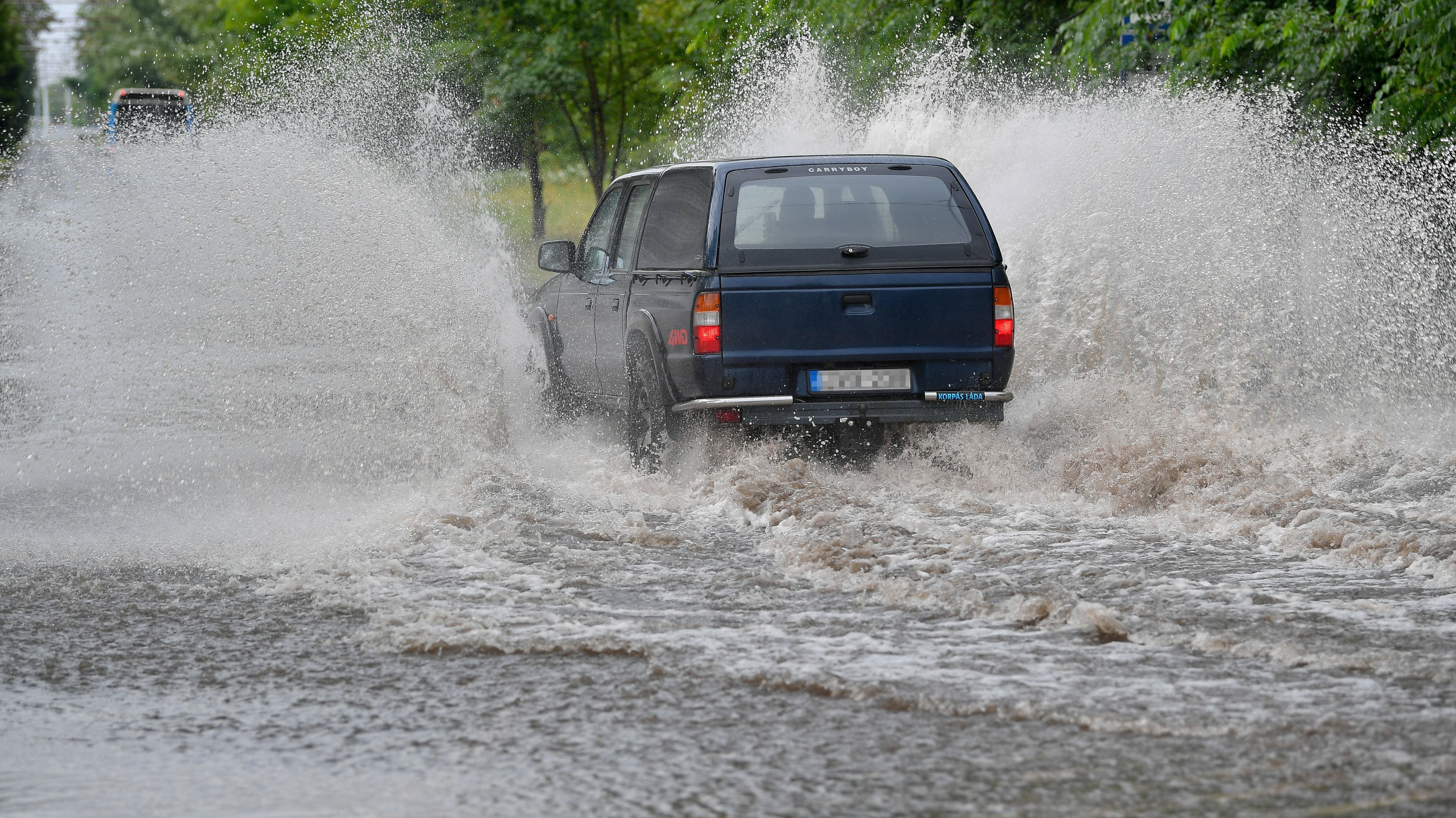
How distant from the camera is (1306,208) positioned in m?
13.8

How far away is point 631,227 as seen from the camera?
994 cm

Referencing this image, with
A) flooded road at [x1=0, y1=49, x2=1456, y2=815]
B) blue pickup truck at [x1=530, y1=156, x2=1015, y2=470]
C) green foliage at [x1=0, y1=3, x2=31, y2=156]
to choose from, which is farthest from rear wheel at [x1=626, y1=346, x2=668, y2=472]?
green foliage at [x1=0, y1=3, x2=31, y2=156]

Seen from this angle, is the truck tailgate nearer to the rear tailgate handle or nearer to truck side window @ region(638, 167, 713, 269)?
the rear tailgate handle

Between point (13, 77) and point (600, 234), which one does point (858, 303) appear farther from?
point (13, 77)

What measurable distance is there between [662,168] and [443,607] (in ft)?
14.6

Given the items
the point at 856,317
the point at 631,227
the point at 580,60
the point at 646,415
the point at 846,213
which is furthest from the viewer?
the point at 580,60

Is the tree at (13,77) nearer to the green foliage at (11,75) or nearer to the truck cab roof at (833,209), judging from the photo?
the green foliage at (11,75)

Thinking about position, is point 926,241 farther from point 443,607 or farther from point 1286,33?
point 1286,33

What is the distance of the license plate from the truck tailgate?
6 cm

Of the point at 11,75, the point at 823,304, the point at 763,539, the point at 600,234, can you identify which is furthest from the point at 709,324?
the point at 11,75

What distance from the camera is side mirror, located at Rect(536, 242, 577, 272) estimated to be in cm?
1054

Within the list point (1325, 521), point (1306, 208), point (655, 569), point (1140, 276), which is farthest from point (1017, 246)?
point (655, 569)

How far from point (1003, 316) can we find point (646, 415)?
1.92 m

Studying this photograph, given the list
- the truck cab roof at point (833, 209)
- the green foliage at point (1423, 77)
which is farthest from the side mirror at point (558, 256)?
the green foliage at point (1423, 77)
